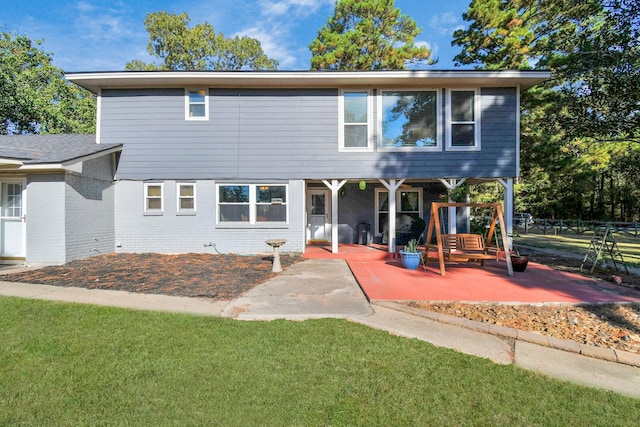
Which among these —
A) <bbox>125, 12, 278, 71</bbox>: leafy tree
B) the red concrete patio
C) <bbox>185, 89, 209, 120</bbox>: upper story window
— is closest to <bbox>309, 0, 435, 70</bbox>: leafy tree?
<bbox>125, 12, 278, 71</bbox>: leafy tree

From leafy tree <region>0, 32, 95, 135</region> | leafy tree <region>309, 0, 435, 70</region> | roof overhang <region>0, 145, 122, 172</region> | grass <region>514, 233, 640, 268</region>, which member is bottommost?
grass <region>514, 233, 640, 268</region>

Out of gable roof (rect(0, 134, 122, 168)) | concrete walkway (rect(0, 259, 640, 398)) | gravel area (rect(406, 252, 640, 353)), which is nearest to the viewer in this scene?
concrete walkway (rect(0, 259, 640, 398))

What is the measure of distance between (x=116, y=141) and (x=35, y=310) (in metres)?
7.12

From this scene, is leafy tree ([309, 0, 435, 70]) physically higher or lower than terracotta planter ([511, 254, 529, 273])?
higher

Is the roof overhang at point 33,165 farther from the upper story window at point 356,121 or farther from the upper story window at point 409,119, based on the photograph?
the upper story window at point 409,119

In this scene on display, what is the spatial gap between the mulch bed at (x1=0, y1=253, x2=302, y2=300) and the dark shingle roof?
2758mm

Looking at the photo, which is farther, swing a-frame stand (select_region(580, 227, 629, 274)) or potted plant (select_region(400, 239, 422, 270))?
potted plant (select_region(400, 239, 422, 270))

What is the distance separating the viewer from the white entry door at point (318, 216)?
12586mm

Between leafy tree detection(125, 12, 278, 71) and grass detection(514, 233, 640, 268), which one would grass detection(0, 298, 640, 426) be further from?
leafy tree detection(125, 12, 278, 71)

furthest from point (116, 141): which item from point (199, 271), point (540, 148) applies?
point (540, 148)

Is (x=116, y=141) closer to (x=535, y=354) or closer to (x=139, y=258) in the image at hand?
(x=139, y=258)

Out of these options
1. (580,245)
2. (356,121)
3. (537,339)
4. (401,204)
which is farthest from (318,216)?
(580,245)

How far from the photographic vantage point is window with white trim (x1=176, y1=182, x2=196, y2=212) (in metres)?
10.4

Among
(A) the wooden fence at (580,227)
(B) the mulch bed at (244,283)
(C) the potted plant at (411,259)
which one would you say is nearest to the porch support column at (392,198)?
(C) the potted plant at (411,259)
